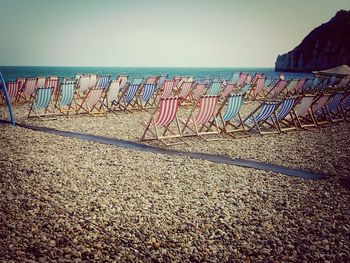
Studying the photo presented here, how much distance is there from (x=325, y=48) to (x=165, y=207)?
114 metres

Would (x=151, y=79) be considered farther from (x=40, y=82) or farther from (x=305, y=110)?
(x=305, y=110)

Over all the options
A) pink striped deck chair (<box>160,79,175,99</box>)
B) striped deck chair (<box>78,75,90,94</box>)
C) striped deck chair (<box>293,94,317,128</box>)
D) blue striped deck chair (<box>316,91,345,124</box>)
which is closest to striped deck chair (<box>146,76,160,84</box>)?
pink striped deck chair (<box>160,79,175,99</box>)

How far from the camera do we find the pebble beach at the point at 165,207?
2.85 meters

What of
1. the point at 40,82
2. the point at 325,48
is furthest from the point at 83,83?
the point at 325,48

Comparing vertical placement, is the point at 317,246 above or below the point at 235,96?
below

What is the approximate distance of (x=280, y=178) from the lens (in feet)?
15.7

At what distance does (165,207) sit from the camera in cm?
370

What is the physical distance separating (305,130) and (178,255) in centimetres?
Answer: 687

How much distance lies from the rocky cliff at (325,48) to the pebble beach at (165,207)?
334 ft

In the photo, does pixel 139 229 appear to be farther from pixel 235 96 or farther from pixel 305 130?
pixel 305 130

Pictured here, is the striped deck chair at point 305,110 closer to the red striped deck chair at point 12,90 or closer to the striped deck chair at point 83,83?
the striped deck chair at point 83,83

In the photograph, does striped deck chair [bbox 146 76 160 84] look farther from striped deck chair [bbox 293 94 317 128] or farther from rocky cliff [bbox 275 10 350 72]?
rocky cliff [bbox 275 10 350 72]

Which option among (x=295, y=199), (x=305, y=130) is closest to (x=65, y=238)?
(x=295, y=199)

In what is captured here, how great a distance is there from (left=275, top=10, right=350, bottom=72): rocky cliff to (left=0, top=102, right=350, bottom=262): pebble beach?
334 feet
